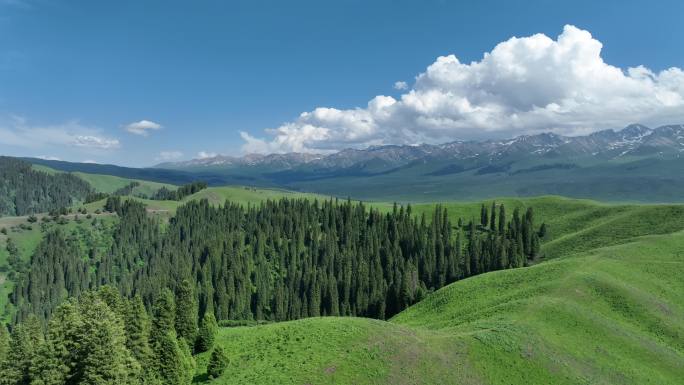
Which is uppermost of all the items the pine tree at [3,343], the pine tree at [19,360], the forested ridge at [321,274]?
the pine tree at [19,360]

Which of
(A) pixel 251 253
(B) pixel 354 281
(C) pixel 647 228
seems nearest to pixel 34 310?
(A) pixel 251 253

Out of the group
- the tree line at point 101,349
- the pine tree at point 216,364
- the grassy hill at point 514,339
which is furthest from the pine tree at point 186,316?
the pine tree at point 216,364

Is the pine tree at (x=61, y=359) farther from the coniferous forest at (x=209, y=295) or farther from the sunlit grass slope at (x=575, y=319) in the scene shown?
the sunlit grass slope at (x=575, y=319)

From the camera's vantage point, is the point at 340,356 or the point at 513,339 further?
the point at 513,339

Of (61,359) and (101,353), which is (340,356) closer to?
(101,353)

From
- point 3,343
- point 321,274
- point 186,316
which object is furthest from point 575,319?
point 321,274
